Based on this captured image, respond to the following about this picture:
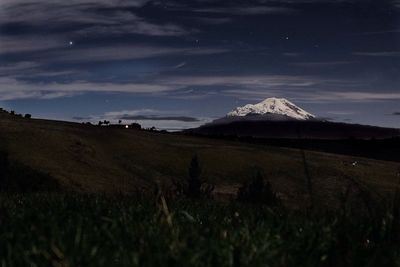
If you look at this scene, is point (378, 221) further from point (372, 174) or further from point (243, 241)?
point (372, 174)

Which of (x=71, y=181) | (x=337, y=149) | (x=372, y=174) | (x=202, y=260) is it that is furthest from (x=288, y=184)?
(x=202, y=260)

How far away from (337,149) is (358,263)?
157 ft

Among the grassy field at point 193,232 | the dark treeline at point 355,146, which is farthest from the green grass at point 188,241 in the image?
the dark treeline at point 355,146

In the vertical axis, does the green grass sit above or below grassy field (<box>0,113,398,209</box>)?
above

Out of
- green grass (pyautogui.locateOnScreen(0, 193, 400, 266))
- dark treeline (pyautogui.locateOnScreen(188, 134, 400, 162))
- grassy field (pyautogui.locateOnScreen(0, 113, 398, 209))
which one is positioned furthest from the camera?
dark treeline (pyautogui.locateOnScreen(188, 134, 400, 162))

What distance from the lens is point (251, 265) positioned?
374 centimetres

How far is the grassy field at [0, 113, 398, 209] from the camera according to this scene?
26.3 meters

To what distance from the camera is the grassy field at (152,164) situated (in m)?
26.3

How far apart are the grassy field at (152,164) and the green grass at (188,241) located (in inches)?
699

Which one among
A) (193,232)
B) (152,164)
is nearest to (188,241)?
(193,232)

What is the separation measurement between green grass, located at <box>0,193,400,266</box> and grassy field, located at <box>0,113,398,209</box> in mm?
17745

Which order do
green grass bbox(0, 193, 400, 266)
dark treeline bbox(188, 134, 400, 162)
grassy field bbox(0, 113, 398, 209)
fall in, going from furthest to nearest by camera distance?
dark treeline bbox(188, 134, 400, 162) < grassy field bbox(0, 113, 398, 209) < green grass bbox(0, 193, 400, 266)

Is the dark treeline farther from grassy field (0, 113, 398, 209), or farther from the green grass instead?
the green grass

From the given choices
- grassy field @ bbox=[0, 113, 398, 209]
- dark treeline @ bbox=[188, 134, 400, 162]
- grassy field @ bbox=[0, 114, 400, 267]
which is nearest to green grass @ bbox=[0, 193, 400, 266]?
grassy field @ bbox=[0, 114, 400, 267]
